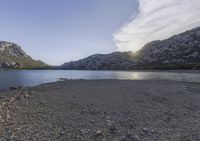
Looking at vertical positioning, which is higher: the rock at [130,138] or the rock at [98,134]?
the rock at [98,134]

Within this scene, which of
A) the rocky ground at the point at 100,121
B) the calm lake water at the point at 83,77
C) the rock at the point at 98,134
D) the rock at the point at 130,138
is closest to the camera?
the rock at the point at 130,138

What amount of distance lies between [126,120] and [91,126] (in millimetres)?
2766

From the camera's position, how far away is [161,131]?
1549 centimetres

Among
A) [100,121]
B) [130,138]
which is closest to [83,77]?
[100,121]

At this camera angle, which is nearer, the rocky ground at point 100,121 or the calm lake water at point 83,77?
the rocky ground at point 100,121

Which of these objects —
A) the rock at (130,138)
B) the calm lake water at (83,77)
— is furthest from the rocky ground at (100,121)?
the calm lake water at (83,77)

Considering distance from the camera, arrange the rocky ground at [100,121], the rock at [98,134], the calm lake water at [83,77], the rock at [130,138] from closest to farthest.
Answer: the rock at [130,138]
the rock at [98,134]
the rocky ground at [100,121]
the calm lake water at [83,77]

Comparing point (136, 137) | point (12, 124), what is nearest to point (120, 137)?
point (136, 137)

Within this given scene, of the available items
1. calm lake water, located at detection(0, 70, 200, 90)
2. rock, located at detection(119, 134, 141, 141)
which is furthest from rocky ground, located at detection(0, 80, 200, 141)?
calm lake water, located at detection(0, 70, 200, 90)

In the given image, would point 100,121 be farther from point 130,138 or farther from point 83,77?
point 83,77

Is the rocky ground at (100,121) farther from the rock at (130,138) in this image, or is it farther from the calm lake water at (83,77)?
the calm lake water at (83,77)

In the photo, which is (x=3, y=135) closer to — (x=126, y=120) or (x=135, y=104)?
(x=126, y=120)

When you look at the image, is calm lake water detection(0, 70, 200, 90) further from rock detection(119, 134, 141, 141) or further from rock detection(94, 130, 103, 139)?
rock detection(119, 134, 141, 141)

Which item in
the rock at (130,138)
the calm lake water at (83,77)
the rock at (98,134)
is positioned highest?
the calm lake water at (83,77)
